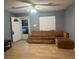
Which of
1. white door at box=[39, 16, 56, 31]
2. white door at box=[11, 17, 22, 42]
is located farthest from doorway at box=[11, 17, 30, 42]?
white door at box=[39, 16, 56, 31]

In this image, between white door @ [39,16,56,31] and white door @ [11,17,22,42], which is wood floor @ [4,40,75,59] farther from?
white door @ [39,16,56,31]

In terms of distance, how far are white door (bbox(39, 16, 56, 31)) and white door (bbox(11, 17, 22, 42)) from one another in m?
1.94

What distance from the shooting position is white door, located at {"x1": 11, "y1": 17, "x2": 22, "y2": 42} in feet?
26.2

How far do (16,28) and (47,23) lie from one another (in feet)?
8.40

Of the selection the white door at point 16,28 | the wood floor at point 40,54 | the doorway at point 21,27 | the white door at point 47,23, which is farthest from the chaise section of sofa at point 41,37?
the wood floor at point 40,54

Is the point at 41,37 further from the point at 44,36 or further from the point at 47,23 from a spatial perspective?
the point at 47,23

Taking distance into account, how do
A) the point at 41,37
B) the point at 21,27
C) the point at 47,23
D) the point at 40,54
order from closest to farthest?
1. the point at 40,54
2. the point at 41,37
3. the point at 47,23
4. the point at 21,27

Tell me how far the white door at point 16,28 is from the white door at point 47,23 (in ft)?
6.36

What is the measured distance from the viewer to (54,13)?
828 cm

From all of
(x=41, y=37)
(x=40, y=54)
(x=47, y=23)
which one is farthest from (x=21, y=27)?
(x=40, y=54)

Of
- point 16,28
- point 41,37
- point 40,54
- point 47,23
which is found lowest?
point 40,54

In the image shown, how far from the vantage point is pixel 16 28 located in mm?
8445
